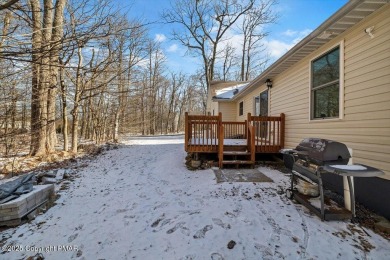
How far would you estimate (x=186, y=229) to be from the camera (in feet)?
9.27

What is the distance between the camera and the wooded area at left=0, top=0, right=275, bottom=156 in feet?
15.2

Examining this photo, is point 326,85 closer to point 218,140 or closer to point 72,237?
point 218,140

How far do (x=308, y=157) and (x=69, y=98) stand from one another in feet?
29.5

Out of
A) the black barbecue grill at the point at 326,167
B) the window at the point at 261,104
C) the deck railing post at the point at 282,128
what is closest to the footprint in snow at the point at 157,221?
the black barbecue grill at the point at 326,167

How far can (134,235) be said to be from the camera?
2.74m

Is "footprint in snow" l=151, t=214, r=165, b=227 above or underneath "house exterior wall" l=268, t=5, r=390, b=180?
underneath

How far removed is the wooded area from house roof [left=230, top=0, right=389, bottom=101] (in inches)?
120

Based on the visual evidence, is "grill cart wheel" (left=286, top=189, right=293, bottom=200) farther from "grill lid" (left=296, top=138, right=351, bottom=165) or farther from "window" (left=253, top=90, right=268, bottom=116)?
"window" (left=253, top=90, right=268, bottom=116)

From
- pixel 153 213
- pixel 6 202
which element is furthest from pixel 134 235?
pixel 6 202

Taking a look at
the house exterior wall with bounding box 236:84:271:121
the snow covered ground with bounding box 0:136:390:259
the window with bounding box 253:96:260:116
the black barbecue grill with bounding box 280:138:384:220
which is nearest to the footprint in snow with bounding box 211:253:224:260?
the snow covered ground with bounding box 0:136:390:259

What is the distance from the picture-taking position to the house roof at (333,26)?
3.03 m

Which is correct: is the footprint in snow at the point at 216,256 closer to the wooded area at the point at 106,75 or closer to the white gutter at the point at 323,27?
the wooded area at the point at 106,75

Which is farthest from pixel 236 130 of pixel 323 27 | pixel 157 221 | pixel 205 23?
pixel 205 23

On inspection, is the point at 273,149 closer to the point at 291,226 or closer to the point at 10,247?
the point at 291,226
